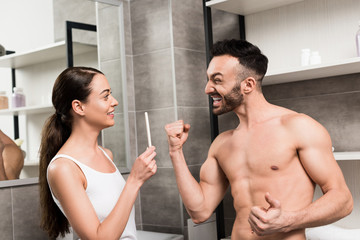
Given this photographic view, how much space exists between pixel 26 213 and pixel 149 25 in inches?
54.7

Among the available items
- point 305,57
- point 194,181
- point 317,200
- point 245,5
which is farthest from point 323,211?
point 245,5

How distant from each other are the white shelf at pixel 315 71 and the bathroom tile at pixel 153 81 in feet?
2.17

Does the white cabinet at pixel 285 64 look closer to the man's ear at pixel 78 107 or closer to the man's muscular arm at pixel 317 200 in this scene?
the man's muscular arm at pixel 317 200

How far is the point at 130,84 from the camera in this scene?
9.45ft

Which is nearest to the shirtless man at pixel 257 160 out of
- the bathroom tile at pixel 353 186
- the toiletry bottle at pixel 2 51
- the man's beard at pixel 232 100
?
the man's beard at pixel 232 100

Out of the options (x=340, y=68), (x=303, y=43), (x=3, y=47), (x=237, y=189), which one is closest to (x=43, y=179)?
(x=237, y=189)

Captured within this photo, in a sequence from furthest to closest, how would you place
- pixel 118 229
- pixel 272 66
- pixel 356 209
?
pixel 272 66
pixel 356 209
pixel 118 229

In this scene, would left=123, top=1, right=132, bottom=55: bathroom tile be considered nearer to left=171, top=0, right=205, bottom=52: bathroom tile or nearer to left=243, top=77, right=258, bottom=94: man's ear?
left=171, top=0, right=205, bottom=52: bathroom tile

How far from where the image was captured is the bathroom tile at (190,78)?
2.67 metres

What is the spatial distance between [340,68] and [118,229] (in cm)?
130

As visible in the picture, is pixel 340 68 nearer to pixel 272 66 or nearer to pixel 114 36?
pixel 272 66

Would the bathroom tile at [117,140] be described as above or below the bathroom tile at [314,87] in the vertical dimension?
below

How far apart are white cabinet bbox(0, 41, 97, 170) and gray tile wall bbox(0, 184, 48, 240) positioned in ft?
0.53

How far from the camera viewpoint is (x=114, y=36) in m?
2.82
